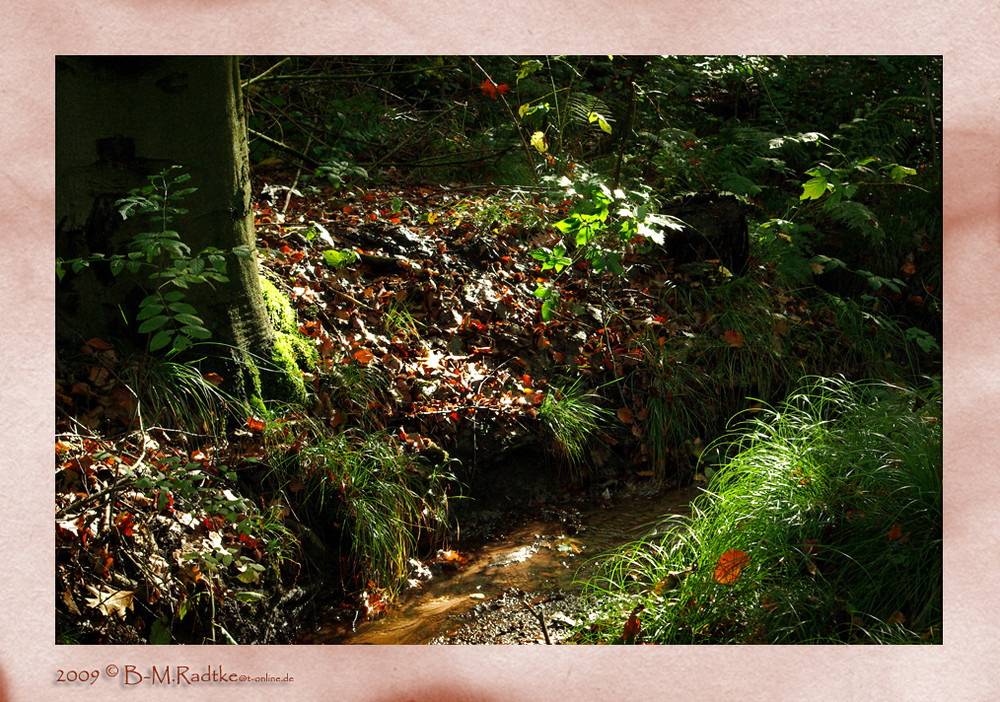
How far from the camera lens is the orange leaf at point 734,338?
3.46 m

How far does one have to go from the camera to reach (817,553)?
1.94 meters

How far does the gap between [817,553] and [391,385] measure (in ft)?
5.96

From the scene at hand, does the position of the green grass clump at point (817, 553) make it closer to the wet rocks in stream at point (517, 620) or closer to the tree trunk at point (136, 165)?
the wet rocks in stream at point (517, 620)

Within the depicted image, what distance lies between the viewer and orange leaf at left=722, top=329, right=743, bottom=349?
3459 mm

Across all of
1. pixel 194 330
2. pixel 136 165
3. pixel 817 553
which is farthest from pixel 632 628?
pixel 136 165

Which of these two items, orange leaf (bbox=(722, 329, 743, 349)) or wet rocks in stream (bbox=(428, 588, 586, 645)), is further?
orange leaf (bbox=(722, 329, 743, 349))

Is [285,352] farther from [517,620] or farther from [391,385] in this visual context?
[517,620]

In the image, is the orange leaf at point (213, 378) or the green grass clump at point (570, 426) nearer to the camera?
the orange leaf at point (213, 378)

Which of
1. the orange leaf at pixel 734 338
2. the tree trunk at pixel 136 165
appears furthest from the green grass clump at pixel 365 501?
the orange leaf at pixel 734 338

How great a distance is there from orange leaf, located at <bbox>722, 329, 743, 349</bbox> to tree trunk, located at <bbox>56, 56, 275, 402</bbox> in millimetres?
2369

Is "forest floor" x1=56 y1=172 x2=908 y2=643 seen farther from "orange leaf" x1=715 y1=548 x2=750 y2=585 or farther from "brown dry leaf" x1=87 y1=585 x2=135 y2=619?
"orange leaf" x1=715 y1=548 x2=750 y2=585

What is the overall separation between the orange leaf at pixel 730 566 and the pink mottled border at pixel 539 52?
203 mm

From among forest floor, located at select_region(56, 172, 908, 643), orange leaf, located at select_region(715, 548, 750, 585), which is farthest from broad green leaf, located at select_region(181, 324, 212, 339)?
orange leaf, located at select_region(715, 548, 750, 585)

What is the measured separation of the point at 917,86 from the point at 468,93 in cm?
283
